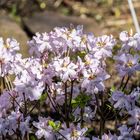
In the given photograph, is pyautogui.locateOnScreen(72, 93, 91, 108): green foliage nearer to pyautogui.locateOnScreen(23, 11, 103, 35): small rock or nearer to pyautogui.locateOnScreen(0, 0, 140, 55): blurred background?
pyautogui.locateOnScreen(0, 0, 140, 55): blurred background

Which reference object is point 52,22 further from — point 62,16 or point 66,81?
point 66,81

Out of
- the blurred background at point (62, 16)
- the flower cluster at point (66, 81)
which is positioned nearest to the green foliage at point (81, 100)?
the flower cluster at point (66, 81)

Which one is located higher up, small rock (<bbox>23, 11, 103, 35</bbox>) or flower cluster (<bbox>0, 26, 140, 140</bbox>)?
small rock (<bbox>23, 11, 103, 35</bbox>)

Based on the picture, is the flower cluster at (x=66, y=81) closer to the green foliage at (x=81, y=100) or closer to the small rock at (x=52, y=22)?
the green foliage at (x=81, y=100)

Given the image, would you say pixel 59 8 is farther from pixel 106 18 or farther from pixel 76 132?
pixel 76 132

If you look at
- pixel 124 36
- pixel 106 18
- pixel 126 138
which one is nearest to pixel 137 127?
pixel 126 138

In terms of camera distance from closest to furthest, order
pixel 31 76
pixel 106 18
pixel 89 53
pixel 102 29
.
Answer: pixel 31 76 < pixel 89 53 < pixel 102 29 < pixel 106 18

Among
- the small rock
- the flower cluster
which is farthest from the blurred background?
the flower cluster
